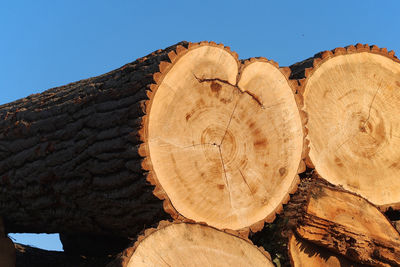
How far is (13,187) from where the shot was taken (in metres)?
4.08

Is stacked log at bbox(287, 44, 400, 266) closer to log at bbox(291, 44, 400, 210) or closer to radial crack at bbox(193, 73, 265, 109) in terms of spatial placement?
log at bbox(291, 44, 400, 210)

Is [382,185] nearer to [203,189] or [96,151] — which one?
[203,189]

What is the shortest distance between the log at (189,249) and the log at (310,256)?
26 cm

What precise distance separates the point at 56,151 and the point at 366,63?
2562 mm

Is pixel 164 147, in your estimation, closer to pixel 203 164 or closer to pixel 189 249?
pixel 203 164

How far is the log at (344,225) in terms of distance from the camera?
3.42 meters

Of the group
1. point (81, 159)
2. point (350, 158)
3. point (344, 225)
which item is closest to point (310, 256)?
point (344, 225)

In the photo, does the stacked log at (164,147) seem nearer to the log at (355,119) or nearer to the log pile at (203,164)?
the log pile at (203,164)

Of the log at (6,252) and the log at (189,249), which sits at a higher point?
the log at (6,252)

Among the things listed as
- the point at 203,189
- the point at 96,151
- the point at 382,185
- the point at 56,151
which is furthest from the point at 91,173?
the point at 382,185

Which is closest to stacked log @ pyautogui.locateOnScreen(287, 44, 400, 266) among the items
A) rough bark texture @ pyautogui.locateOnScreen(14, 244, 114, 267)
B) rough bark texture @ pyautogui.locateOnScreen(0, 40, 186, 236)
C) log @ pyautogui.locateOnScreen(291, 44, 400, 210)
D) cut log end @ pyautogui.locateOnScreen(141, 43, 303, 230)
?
log @ pyautogui.locateOnScreen(291, 44, 400, 210)

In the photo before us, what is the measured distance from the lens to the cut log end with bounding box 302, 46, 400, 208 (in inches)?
164

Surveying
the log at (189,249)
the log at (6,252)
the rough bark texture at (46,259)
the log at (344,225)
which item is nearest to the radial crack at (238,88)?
the log at (344,225)

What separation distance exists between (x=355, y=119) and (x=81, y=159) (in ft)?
7.14
